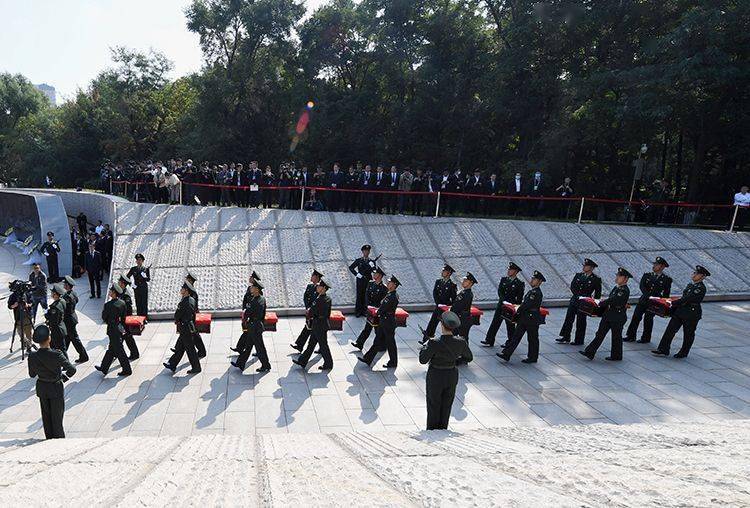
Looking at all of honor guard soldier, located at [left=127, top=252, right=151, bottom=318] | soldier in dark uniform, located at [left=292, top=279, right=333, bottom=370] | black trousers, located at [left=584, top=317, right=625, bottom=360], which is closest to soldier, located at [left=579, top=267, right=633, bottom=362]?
black trousers, located at [left=584, top=317, right=625, bottom=360]

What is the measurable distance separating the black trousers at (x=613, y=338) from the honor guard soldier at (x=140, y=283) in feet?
28.2

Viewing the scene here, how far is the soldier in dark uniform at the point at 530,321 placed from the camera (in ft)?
27.6

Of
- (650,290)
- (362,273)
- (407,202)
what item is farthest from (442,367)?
(407,202)

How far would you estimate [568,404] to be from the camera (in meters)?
7.18

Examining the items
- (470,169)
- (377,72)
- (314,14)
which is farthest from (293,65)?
(470,169)

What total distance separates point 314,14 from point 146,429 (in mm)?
26123

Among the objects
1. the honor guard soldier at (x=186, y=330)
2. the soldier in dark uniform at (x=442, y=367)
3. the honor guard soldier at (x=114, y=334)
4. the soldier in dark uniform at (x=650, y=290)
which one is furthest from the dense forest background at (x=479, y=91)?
the honor guard soldier at (x=114, y=334)

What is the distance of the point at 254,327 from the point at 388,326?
2.12 metres

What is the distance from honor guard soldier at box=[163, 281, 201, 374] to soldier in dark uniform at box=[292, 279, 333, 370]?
5.48 feet

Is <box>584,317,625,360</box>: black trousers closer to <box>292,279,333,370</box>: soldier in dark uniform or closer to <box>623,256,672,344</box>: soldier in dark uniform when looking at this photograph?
<box>623,256,672,344</box>: soldier in dark uniform

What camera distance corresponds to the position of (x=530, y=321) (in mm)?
8477

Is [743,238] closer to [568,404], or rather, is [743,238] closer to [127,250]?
[568,404]

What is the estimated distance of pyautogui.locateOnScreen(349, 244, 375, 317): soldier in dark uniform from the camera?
11.0 m

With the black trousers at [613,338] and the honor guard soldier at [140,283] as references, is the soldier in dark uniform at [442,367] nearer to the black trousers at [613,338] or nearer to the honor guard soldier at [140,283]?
the black trousers at [613,338]
